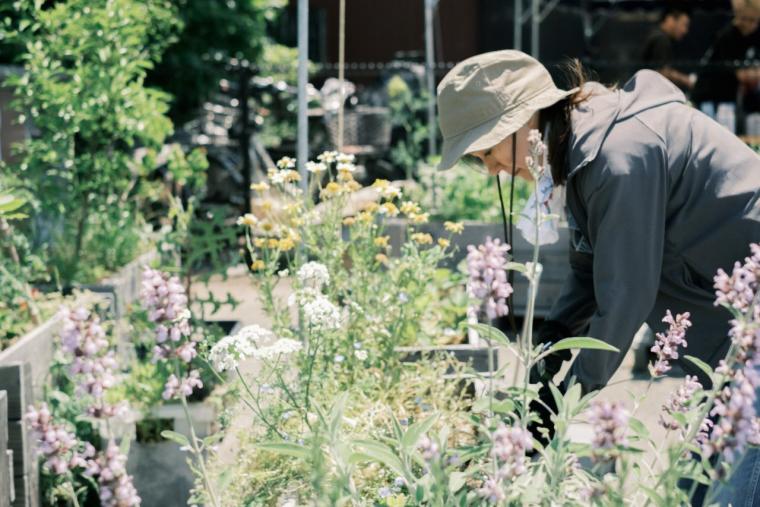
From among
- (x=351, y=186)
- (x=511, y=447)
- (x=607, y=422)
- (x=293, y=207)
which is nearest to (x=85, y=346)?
(x=511, y=447)

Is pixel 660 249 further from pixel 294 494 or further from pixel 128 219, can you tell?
pixel 128 219

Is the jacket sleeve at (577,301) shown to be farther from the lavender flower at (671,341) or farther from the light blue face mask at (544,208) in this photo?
the lavender flower at (671,341)

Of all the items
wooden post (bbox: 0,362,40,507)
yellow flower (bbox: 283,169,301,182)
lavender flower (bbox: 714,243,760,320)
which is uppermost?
lavender flower (bbox: 714,243,760,320)

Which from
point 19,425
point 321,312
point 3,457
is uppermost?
point 321,312

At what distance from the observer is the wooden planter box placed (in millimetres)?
5586

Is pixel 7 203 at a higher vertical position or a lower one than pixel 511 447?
higher

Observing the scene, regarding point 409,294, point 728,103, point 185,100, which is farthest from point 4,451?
point 728,103

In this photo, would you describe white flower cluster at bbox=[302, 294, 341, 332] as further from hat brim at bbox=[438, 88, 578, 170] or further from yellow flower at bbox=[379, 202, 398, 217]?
yellow flower at bbox=[379, 202, 398, 217]

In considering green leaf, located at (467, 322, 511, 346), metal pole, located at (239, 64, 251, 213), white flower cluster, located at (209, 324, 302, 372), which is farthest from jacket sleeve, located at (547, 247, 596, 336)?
metal pole, located at (239, 64, 251, 213)

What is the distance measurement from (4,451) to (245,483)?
619 millimetres

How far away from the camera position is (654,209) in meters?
2.24

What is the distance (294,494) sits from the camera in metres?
2.54

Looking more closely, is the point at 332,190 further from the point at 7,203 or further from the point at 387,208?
the point at 7,203

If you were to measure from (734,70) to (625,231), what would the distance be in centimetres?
697
